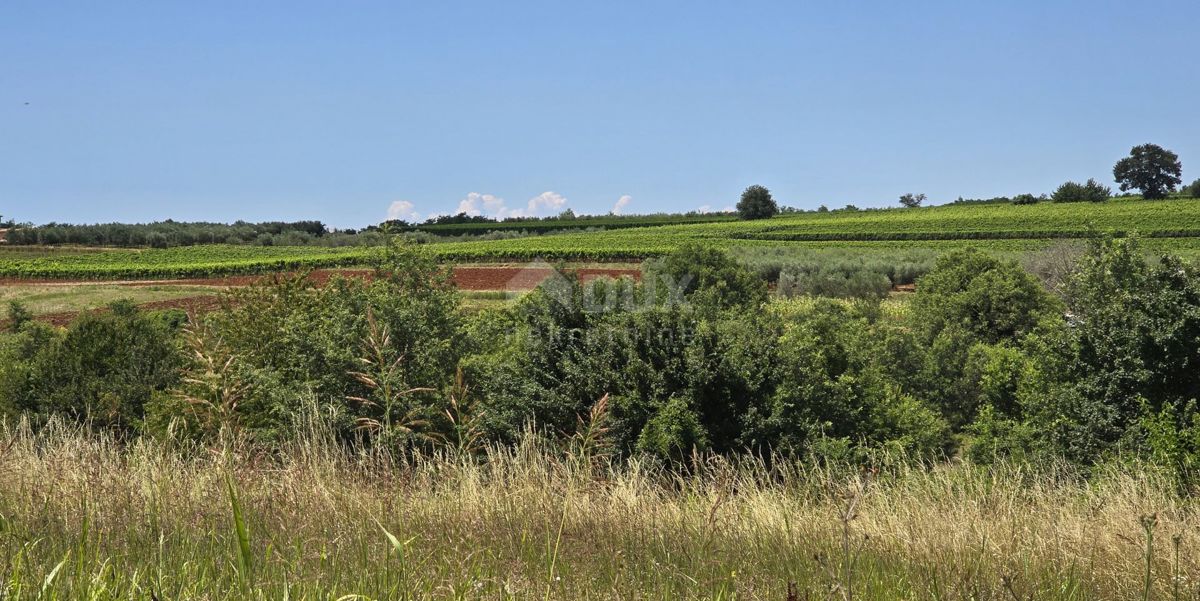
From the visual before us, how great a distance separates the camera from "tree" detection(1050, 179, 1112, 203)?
110250 millimetres

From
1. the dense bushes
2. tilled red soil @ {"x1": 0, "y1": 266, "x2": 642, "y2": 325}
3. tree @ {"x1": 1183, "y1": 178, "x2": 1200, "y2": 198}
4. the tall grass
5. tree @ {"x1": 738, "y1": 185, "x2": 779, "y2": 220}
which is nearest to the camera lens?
the tall grass

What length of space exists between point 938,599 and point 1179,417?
1341cm

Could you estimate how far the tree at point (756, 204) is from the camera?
408 ft

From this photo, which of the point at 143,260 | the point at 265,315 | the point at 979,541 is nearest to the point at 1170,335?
the point at 979,541

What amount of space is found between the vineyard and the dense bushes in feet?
163

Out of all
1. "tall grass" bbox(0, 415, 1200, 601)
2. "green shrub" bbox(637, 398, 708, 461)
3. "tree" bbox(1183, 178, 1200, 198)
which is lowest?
"green shrub" bbox(637, 398, 708, 461)

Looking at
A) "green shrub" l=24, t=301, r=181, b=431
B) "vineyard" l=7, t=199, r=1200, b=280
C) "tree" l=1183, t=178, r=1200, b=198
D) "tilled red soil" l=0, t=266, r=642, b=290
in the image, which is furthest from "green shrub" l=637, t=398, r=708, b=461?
"tree" l=1183, t=178, r=1200, b=198

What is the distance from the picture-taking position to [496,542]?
3811 mm

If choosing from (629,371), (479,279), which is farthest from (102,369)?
(479,279)

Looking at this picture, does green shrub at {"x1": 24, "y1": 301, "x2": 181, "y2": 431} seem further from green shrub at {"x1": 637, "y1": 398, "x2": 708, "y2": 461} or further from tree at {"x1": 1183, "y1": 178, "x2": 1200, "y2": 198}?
tree at {"x1": 1183, "y1": 178, "x2": 1200, "y2": 198}

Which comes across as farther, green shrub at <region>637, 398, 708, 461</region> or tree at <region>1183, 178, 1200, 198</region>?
tree at <region>1183, 178, 1200, 198</region>

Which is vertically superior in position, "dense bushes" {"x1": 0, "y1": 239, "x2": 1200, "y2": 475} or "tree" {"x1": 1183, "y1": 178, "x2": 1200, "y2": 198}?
"tree" {"x1": 1183, "y1": 178, "x2": 1200, "y2": 198}

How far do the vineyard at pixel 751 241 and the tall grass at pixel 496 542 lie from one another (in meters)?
64.1

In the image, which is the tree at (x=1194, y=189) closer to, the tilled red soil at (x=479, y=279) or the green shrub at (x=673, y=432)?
the tilled red soil at (x=479, y=279)
